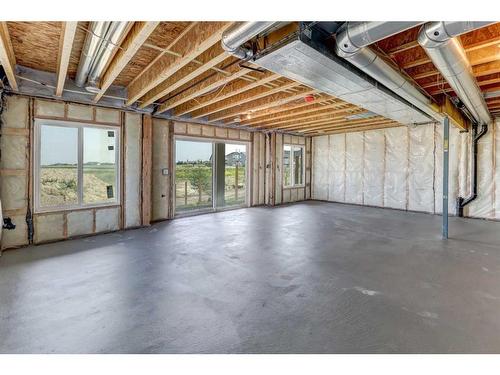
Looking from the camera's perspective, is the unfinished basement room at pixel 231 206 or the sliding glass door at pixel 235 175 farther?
the sliding glass door at pixel 235 175

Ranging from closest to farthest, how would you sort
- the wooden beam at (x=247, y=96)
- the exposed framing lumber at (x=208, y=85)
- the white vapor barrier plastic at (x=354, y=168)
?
the exposed framing lumber at (x=208, y=85), the wooden beam at (x=247, y=96), the white vapor barrier plastic at (x=354, y=168)

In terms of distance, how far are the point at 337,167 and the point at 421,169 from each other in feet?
8.41

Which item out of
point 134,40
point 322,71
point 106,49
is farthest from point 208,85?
point 322,71

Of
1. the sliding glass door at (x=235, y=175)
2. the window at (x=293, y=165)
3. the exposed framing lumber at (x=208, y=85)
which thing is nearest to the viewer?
the exposed framing lumber at (x=208, y=85)

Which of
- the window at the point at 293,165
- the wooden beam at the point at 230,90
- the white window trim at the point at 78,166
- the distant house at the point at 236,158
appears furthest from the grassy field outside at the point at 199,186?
the white window trim at the point at 78,166

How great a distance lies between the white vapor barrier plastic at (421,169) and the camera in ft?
21.8

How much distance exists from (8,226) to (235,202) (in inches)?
214

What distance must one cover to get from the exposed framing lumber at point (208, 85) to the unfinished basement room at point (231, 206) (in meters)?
0.04

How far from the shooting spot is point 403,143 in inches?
279

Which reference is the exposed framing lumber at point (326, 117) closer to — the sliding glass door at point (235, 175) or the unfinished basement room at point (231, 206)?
the unfinished basement room at point (231, 206)

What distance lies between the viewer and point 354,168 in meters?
8.26

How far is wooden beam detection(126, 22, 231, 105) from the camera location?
89.3 inches
